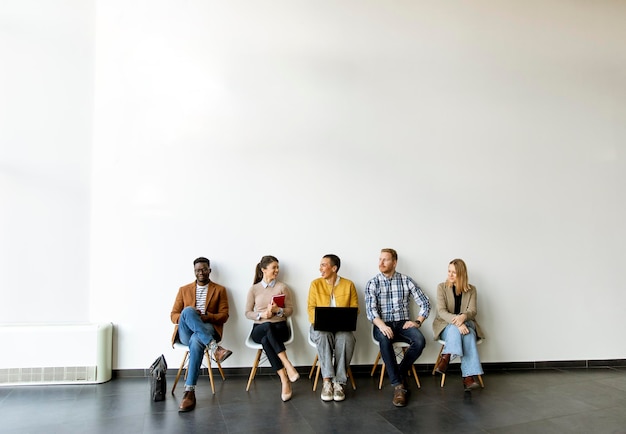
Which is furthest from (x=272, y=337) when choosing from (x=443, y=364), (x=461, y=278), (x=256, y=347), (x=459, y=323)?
(x=461, y=278)

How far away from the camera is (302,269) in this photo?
4.82 m

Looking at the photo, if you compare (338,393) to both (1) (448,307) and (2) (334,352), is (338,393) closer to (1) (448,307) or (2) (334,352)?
(2) (334,352)

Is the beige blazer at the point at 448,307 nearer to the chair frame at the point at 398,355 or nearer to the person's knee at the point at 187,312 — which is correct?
the chair frame at the point at 398,355

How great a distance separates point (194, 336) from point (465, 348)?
2.49m

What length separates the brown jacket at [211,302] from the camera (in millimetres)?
4410

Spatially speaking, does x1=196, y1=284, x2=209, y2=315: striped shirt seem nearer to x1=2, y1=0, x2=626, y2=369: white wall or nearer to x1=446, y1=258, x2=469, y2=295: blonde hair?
x1=2, y1=0, x2=626, y2=369: white wall

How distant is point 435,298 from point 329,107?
2.32 metres

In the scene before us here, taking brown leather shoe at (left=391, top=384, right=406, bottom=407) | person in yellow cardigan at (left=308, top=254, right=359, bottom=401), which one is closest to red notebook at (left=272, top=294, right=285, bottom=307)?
person in yellow cardigan at (left=308, top=254, right=359, bottom=401)

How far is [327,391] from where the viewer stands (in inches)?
156

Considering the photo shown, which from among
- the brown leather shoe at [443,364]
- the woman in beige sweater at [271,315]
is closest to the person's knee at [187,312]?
the woman in beige sweater at [271,315]

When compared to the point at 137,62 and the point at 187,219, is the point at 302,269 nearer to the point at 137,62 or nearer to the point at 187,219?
the point at 187,219

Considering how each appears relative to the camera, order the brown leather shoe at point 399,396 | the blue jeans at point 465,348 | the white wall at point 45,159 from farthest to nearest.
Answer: the white wall at point 45,159
the blue jeans at point 465,348
the brown leather shoe at point 399,396

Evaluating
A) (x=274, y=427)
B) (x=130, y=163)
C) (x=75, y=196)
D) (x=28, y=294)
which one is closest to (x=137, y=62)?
(x=130, y=163)

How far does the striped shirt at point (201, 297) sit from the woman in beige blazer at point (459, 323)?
2.26 meters
